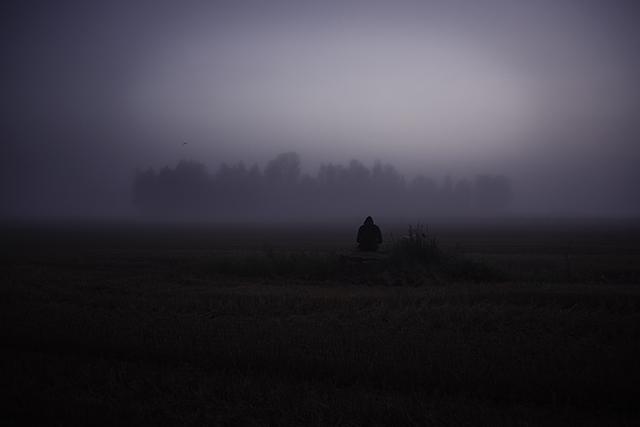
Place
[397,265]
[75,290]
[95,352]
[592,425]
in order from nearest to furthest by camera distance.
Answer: [592,425] → [95,352] → [75,290] → [397,265]

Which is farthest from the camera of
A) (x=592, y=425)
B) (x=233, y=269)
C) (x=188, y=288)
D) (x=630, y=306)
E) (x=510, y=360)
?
(x=233, y=269)

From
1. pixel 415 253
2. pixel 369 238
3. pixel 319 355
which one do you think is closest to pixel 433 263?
pixel 415 253

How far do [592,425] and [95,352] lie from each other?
848 cm

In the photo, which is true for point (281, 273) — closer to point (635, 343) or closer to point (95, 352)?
point (95, 352)

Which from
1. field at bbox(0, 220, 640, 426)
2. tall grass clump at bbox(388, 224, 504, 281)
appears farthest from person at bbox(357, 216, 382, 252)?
field at bbox(0, 220, 640, 426)

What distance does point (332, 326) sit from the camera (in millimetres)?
10703

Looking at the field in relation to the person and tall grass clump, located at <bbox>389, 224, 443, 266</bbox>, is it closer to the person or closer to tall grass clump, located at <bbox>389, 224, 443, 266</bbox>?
tall grass clump, located at <bbox>389, 224, 443, 266</bbox>

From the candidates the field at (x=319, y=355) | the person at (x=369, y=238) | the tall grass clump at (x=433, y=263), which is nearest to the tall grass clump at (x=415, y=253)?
the tall grass clump at (x=433, y=263)

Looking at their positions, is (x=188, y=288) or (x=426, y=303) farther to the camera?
(x=188, y=288)

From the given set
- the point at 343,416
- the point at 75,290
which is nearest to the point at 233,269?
the point at 75,290

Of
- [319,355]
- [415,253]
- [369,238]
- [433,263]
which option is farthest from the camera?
[369,238]

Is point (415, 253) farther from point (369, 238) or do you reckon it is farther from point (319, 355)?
point (319, 355)

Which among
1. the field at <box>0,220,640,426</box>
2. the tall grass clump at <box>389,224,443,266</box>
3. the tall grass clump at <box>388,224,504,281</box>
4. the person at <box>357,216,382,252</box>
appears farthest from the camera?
the person at <box>357,216,382,252</box>

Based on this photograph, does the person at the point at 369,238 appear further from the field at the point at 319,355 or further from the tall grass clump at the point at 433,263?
the field at the point at 319,355
